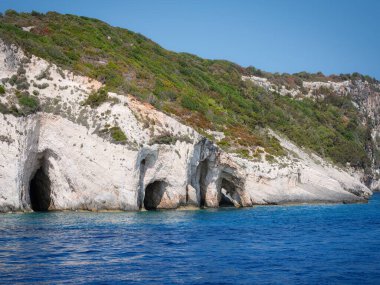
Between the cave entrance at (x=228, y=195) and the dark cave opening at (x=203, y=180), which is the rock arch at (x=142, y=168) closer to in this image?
the dark cave opening at (x=203, y=180)

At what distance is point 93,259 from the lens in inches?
754

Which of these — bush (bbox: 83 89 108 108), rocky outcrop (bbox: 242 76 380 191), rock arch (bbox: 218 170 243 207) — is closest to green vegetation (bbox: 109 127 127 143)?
bush (bbox: 83 89 108 108)

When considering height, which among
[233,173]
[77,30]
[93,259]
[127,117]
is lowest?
[93,259]

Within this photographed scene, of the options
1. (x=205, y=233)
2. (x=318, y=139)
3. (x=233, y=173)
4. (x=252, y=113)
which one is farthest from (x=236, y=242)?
(x=318, y=139)

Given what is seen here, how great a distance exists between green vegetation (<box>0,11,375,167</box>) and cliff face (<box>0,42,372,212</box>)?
1032mm

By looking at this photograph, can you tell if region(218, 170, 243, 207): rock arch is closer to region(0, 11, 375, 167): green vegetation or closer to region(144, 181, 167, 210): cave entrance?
region(0, 11, 375, 167): green vegetation

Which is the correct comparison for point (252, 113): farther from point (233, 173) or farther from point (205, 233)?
point (205, 233)

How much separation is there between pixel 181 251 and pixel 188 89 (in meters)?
53.9

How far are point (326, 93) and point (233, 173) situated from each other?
266ft

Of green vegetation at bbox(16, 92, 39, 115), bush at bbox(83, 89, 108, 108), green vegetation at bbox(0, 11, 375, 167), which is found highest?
green vegetation at bbox(0, 11, 375, 167)

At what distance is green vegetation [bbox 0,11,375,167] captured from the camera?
55.8 meters

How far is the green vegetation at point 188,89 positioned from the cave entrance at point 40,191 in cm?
578

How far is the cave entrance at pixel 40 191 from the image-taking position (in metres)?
39.5

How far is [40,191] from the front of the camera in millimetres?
40531
